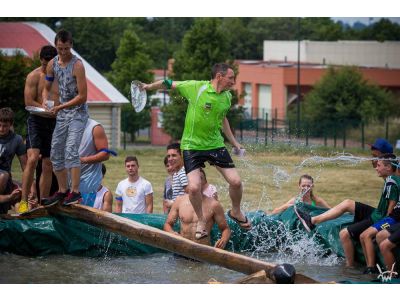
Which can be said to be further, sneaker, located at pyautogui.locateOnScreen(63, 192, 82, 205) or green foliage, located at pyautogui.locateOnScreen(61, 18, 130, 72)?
green foliage, located at pyautogui.locateOnScreen(61, 18, 130, 72)

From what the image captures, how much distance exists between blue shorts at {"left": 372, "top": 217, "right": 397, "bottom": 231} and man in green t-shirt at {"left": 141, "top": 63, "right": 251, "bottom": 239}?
57.3 inches

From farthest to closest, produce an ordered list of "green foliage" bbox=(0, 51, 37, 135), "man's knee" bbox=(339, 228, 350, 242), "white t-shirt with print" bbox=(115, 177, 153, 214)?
"green foliage" bbox=(0, 51, 37, 135)
"white t-shirt with print" bbox=(115, 177, 153, 214)
"man's knee" bbox=(339, 228, 350, 242)

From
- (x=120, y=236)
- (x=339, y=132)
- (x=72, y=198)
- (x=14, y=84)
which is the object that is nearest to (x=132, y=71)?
(x=339, y=132)

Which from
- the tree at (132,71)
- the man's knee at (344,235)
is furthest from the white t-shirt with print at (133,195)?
the tree at (132,71)

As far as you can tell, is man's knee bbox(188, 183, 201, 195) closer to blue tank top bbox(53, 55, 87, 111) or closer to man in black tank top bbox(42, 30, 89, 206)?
man in black tank top bbox(42, 30, 89, 206)

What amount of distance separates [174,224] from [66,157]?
1856 mm

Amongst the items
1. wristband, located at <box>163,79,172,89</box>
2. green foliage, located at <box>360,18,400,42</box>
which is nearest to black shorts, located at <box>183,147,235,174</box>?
wristband, located at <box>163,79,172,89</box>

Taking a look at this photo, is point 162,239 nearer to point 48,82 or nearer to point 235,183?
point 235,183

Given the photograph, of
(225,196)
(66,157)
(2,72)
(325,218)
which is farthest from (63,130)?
(2,72)

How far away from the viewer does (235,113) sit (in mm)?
35062

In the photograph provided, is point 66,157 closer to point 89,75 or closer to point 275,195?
point 275,195

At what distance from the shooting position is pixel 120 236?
36.3ft

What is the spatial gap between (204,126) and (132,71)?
3265 cm

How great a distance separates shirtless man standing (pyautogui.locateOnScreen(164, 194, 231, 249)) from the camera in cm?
1024
